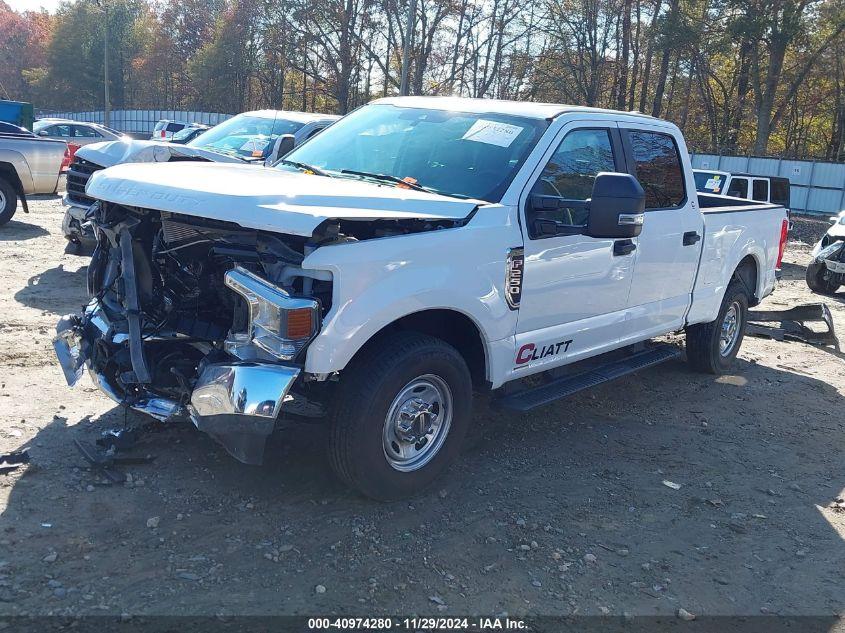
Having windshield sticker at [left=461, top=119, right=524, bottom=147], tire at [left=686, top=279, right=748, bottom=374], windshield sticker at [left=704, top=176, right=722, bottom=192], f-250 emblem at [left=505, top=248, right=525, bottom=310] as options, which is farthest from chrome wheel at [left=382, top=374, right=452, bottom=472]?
windshield sticker at [left=704, top=176, right=722, bottom=192]

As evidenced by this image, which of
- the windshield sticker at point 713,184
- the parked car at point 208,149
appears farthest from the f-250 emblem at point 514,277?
the windshield sticker at point 713,184

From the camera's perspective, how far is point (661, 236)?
5695 mm

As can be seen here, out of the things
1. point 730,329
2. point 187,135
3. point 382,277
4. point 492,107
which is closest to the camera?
point 382,277

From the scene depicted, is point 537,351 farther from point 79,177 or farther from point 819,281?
point 819,281

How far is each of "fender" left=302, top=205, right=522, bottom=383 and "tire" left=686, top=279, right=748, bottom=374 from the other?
10.3 ft

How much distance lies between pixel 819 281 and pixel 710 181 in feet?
16.6

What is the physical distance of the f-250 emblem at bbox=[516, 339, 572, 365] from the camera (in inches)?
185

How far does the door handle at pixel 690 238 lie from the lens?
5996 mm

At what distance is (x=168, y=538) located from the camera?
369cm

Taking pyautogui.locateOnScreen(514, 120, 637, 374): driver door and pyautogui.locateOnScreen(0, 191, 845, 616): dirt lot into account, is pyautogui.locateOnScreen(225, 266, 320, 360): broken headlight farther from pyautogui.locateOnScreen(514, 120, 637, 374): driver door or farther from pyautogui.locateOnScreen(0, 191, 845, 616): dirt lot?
pyautogui.locateOnScreen(514, 120, 637, 374): driver door

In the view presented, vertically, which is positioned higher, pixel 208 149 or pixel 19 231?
pixel 208 149

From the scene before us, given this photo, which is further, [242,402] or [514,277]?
[514,277]

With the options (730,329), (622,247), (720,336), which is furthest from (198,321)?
(730,329)

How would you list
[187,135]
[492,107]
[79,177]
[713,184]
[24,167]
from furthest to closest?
1. [187,135]
2. [713,184]
3. [24,167]
4. [79,177]
5. [492,107]
